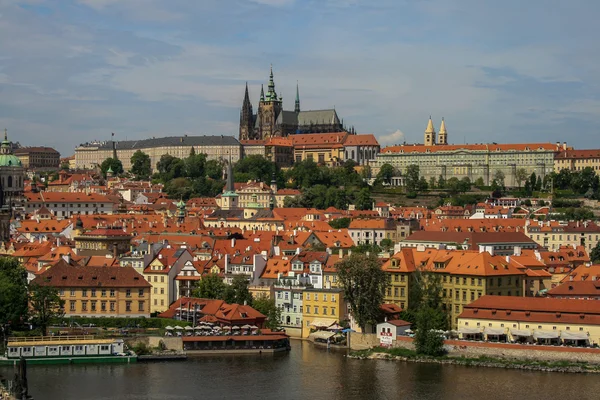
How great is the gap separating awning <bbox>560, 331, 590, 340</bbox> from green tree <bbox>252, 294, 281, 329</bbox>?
506 inches

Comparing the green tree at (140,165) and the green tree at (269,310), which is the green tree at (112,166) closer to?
the green tree at (140,165)

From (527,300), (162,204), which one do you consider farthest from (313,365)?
(162,204)

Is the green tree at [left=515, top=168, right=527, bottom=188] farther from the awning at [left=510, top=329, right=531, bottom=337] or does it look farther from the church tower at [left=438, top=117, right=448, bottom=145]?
the awning at [left=510, top=329, right=531, bottom=337]

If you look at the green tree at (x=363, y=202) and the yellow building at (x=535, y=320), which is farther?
the green tree at (x=363, y=202)

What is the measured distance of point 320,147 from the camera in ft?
571

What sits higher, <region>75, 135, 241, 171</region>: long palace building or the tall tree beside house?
<region>75, 135, 241, 171</region>: long palace building

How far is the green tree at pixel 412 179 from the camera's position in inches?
5591

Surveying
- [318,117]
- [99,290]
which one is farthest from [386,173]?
[99,290]

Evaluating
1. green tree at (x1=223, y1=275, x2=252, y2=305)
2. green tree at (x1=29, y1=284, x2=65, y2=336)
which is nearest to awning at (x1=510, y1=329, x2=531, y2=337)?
green tree at (x1=223, y1=275, x2=252, y2=305)

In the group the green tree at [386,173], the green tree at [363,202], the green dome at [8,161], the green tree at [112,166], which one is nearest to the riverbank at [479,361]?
the green tree at [363,202]

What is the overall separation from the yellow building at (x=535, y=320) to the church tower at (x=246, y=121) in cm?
14225

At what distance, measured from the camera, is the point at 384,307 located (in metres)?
50.1

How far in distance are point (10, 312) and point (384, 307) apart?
1595 centimetres

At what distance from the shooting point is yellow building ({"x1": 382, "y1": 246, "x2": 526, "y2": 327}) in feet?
164
